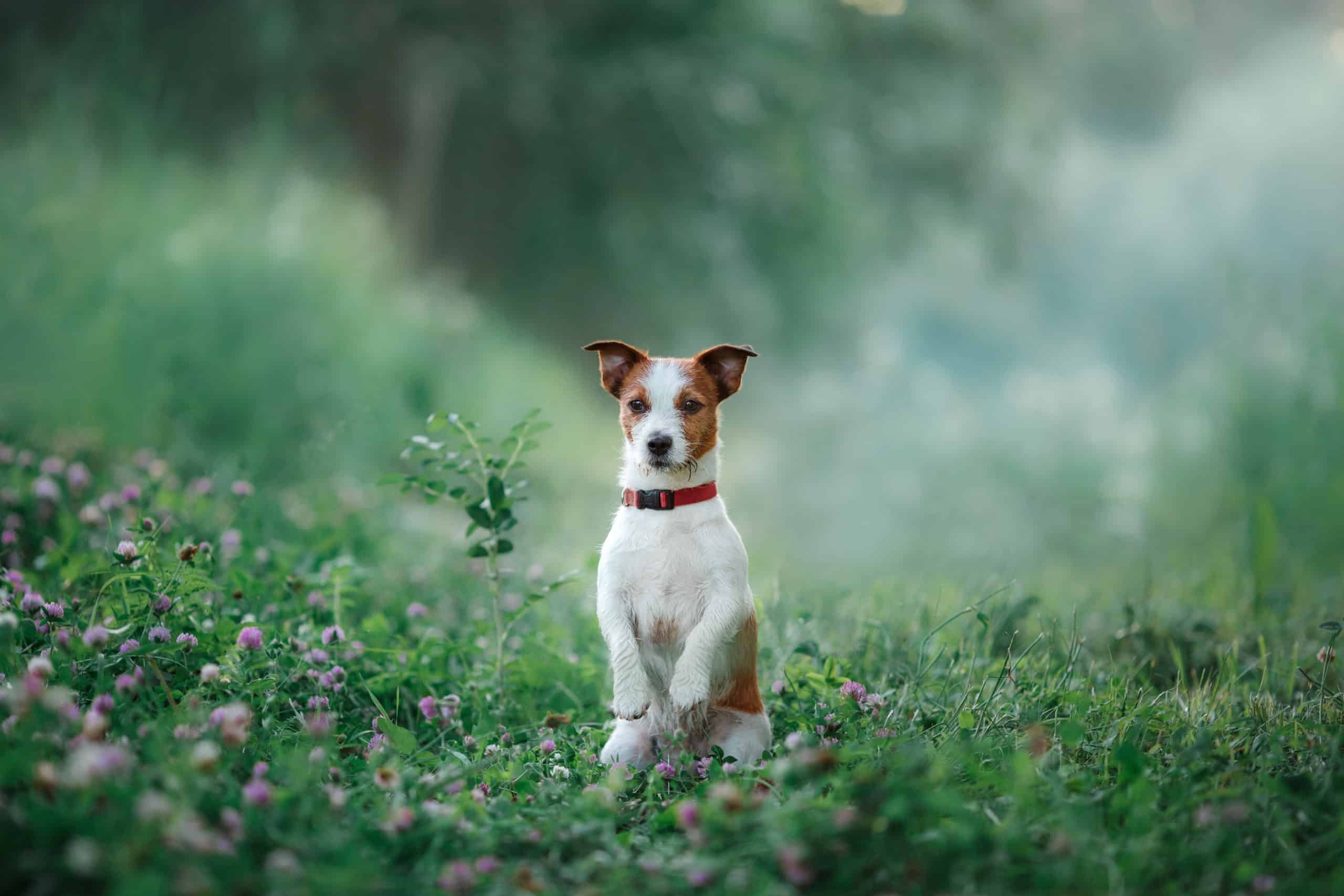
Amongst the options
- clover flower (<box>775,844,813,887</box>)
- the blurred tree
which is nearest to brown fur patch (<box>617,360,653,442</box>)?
clover flower (<box>775,844,813,887</box>)

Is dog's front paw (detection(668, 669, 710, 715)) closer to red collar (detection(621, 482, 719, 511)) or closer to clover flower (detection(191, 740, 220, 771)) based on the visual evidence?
red collar (detection(621, 482, 719, 511))

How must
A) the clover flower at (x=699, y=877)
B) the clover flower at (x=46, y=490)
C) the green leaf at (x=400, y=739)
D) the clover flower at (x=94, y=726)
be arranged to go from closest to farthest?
the clover flower at (x=699, y=877) < the clover flower at (x=94, y=726) < the green leaf at (x=400, y=739) < the clover flower at (x=46, y=490)

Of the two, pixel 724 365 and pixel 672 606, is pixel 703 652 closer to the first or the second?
pixel 672 606

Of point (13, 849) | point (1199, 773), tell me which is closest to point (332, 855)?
point (13, 849)

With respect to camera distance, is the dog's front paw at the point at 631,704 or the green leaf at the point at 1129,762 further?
the dog's front paw at the point at 631,704

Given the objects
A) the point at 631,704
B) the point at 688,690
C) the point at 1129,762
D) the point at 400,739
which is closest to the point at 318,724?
the point at 400,739

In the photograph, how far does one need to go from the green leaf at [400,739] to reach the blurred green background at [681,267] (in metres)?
2.43

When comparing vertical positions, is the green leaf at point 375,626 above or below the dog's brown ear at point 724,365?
below

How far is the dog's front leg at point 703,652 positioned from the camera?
279 cm

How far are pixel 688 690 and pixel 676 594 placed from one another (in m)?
0.30

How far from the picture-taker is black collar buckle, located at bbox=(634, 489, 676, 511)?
2939 millimetres

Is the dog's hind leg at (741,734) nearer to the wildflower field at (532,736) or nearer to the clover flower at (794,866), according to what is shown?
the wildflower field at (532,736)

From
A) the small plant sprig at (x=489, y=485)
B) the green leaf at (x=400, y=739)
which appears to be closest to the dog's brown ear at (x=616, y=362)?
the small plant sprig at (x=489, y=485)

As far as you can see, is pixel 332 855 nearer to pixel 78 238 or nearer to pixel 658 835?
pixel 658 835
